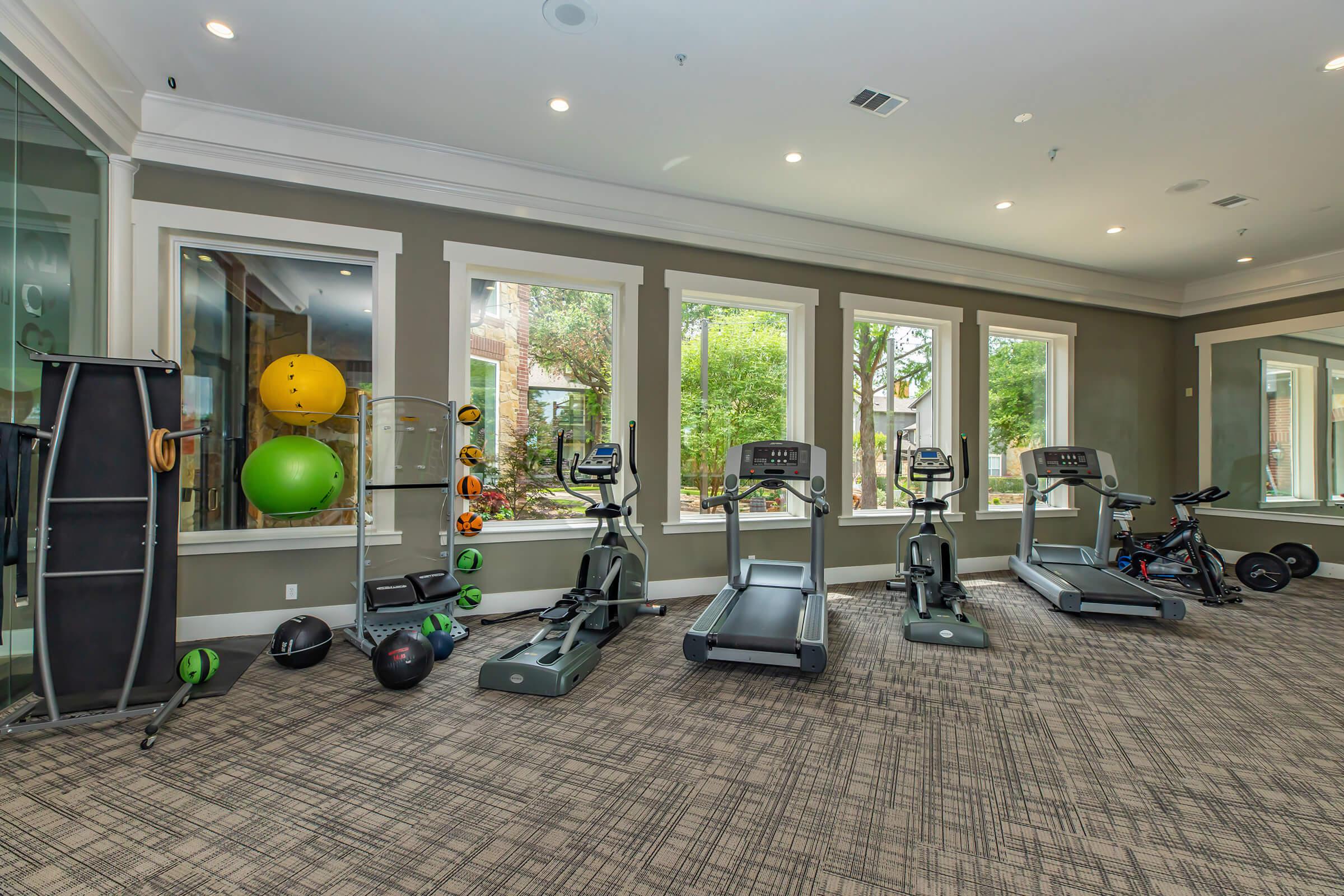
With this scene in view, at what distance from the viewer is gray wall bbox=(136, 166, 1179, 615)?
3875 mm

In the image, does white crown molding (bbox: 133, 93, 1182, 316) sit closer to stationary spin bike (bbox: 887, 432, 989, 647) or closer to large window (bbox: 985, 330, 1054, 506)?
large window (bbox: 985, 330, 1054, 506)

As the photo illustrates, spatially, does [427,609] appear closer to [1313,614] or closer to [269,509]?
[269,509]

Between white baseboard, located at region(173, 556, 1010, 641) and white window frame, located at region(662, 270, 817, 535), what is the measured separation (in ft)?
1.62

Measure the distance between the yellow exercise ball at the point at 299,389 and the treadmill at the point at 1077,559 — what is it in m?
5.49

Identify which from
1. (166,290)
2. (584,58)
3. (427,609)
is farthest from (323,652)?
(584,58)

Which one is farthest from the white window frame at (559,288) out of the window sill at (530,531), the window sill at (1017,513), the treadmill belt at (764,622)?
the window sill at (1017,513)

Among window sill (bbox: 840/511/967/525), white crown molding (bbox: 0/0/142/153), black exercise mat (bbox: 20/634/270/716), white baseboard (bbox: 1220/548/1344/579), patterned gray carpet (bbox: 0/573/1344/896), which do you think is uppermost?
white crown molding (bbox: 0/0/142/153)

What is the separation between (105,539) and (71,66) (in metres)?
2.38

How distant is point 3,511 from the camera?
239cm

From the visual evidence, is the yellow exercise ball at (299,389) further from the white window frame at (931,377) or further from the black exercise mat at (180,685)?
the white window frame at (931,377)

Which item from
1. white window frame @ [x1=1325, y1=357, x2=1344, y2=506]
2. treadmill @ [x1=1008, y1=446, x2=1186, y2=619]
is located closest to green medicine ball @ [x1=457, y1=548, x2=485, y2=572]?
treadmill @ [x1=1008, y1=446, x2=1186, y2=619]

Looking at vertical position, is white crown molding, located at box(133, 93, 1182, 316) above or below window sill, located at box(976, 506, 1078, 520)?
above

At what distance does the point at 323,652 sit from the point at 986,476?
20.3ft

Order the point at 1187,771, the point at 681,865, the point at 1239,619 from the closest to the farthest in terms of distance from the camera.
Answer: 1. the point at 681,865
2. the point at 1187,771
3. the point at 1239,619
